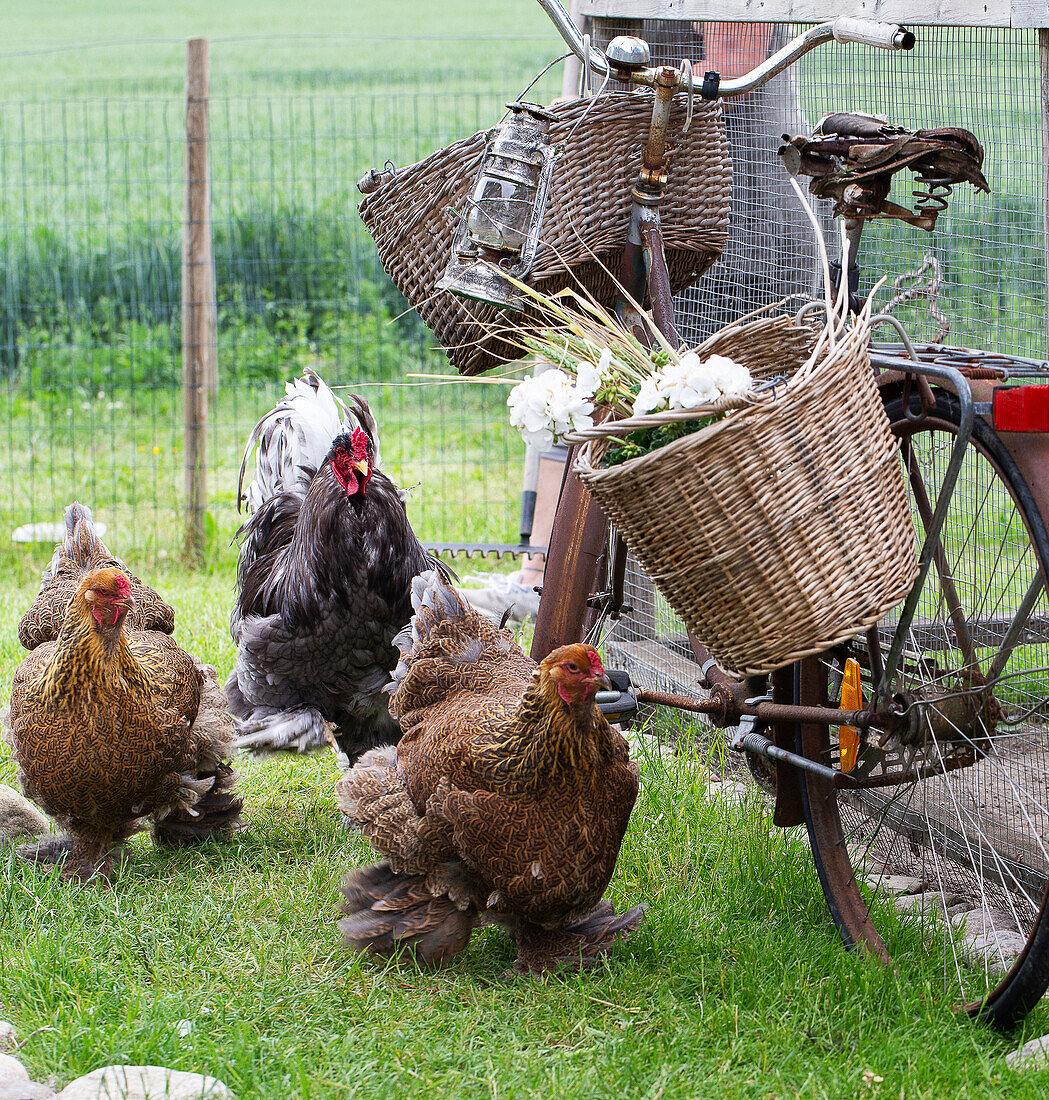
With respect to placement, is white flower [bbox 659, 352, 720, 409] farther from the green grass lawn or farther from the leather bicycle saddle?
the green grass lawn

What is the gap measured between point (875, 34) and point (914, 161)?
0.93 feet

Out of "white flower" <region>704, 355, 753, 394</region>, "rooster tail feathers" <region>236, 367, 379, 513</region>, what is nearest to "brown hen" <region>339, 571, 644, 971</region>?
"white flower" <region>704, 355, 753, 394</region>

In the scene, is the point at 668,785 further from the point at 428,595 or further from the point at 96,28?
the point at 96,28

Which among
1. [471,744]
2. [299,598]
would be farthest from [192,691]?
[471,744]

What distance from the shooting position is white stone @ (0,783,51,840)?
3.62 meters

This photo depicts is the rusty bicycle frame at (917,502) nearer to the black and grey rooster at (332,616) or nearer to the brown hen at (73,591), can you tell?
the black and grey rooster at (332,616)

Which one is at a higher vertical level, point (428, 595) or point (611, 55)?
point (611, 55)

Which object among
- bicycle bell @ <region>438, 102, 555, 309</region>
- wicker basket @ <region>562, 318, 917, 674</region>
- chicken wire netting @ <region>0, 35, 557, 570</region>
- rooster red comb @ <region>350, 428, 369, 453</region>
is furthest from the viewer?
chicken wire netting @ <region>0, 35, 557, 570</region>

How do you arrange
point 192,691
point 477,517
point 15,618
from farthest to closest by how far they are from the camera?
point 477,517
point 15,618
point 192,691

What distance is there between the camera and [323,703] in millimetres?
3918

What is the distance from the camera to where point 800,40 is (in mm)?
2863

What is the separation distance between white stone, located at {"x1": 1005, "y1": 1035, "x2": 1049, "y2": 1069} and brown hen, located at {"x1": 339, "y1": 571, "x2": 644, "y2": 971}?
2.89ft

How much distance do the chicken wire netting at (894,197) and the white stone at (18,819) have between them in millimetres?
2055

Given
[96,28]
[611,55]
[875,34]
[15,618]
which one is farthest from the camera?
[96,28]
